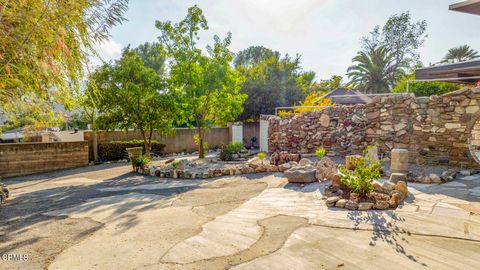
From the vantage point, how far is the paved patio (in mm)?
2754

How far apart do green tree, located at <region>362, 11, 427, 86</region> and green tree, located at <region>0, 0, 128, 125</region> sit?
77.0ft

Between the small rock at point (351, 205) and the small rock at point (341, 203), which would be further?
the small rock at point (341, 203)

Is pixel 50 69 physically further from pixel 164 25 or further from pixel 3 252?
pixel 164 25

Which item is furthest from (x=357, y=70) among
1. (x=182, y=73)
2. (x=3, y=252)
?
(x=3, y=252)

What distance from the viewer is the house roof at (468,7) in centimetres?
264

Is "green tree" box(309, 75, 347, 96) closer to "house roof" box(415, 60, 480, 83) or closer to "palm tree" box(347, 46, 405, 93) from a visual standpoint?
"palm tree" box(347, 46, 405, 93)

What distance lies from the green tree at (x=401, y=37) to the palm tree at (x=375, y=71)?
88.2 inches

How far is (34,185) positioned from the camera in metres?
8.27

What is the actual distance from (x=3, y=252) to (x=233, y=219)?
8.51 feet

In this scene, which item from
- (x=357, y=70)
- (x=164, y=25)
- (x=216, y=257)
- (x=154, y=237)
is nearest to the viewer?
(x=216, y=257)

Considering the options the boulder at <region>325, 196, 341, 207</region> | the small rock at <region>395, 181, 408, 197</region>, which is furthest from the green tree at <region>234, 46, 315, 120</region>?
the boulder at <region>325, 196, 341, 207</region>

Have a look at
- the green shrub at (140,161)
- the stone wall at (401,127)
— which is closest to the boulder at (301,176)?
the stone wall at (401,127)

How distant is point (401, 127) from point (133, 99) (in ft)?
27.6

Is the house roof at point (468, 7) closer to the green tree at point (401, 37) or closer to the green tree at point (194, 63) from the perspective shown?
the green tree at point (194, 63)
